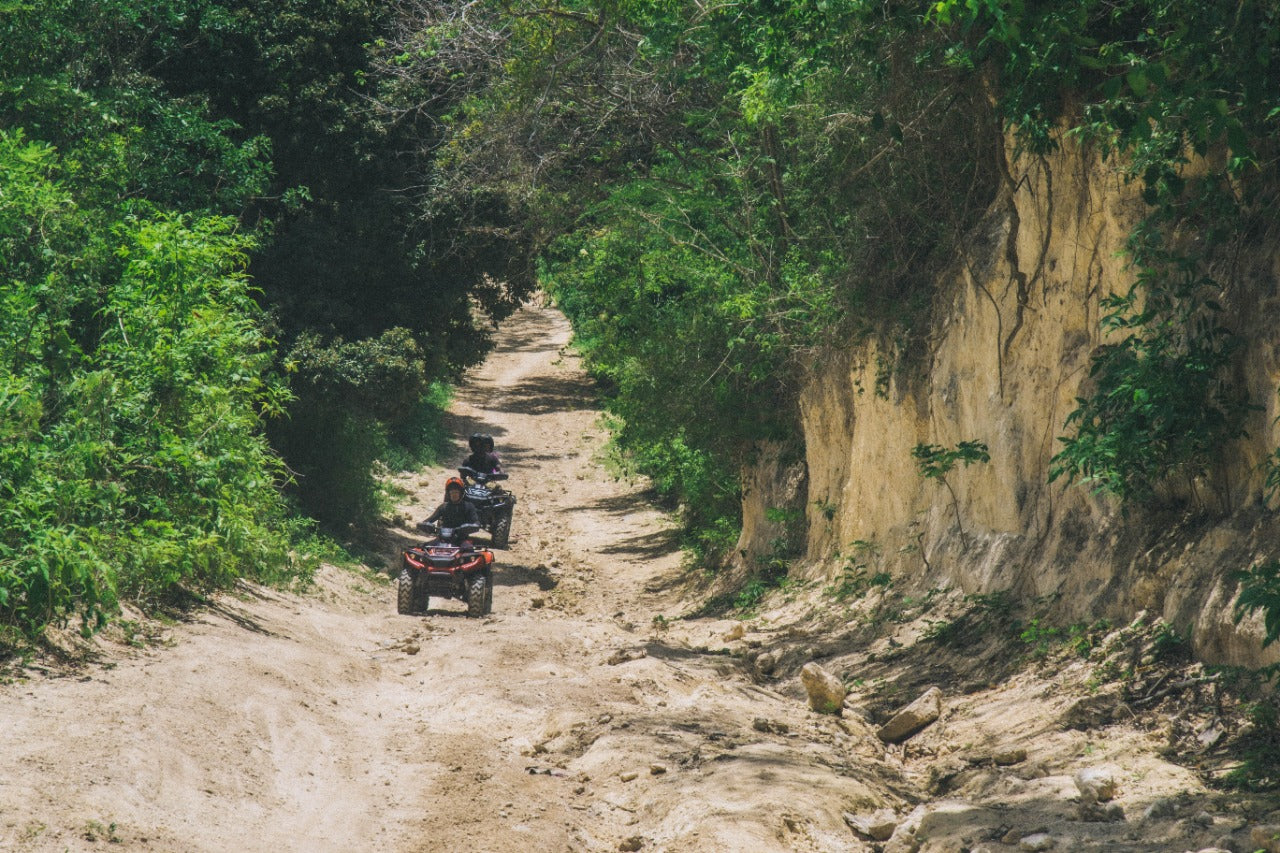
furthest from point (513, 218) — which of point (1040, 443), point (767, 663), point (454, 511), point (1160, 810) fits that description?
point (1160, 810)

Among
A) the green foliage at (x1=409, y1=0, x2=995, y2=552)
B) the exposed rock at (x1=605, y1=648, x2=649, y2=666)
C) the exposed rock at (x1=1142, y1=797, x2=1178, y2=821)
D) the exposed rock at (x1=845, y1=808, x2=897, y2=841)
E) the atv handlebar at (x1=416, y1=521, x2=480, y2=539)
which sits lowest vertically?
the exposed rock at (x1=605, y1=648, x2=649, y2=666)

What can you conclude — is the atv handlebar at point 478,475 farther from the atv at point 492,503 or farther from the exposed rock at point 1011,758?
the exposed rock at point 1011,758

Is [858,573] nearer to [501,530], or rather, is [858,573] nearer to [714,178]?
[714,178]

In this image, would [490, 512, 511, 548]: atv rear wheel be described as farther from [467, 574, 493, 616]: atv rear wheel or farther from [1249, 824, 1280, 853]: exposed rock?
[1249, 824, 1280, 853]: exposed rock

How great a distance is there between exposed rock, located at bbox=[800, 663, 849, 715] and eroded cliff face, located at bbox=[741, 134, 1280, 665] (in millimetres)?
1679

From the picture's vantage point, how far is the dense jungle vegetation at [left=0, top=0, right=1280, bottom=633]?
795 centimetres

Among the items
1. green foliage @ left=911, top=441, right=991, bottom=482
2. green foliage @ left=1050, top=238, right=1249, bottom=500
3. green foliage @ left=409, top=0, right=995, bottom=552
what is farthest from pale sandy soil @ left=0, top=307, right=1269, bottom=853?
green foliage @ left=409, top=0, right=995, bottom=552

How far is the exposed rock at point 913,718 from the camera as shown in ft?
28.9

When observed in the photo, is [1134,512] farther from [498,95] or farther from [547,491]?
[547,491]

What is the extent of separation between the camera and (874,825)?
649 cm

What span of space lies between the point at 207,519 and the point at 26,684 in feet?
13.0

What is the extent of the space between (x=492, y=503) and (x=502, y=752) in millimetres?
14943

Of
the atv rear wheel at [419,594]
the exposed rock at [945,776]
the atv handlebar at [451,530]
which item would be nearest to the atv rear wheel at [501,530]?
the atv handlebar at [451,530]

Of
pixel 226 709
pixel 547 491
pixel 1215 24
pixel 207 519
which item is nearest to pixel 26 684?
pixel 226 709
